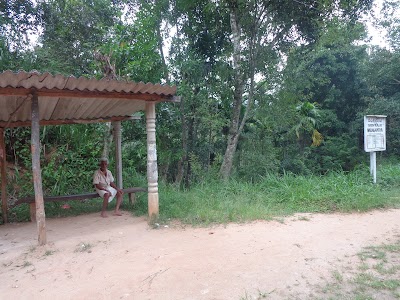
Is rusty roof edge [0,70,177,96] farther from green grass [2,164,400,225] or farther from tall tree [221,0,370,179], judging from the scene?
tall tree [221,0,370,179]

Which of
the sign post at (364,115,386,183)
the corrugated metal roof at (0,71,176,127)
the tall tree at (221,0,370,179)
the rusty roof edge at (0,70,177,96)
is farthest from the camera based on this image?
the tall tree at (221,0,370,179)

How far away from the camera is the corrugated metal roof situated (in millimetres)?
4070

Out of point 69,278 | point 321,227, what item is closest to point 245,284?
point 69,278

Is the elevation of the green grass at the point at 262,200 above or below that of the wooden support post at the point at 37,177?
below

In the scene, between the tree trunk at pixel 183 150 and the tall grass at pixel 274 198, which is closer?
the tall grass at pixel 274 198

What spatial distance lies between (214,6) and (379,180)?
6630 mm

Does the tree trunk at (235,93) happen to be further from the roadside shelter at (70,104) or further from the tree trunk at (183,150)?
the roadside shelter at (70,104)

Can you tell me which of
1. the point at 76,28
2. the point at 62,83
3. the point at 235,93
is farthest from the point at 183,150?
the point at 62,83

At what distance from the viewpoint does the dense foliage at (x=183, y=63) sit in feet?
27.2

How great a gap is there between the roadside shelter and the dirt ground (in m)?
0.68

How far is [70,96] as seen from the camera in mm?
4594

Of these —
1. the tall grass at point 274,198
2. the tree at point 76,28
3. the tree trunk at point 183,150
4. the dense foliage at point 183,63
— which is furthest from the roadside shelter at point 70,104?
the tree at point 76,28

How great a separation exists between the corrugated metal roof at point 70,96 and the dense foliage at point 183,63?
1862 millimetres

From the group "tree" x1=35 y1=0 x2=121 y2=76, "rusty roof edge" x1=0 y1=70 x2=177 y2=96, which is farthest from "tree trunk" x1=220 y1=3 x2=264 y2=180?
"rusty roof edge" x1=0 y1=70 x2=177 y2=96
